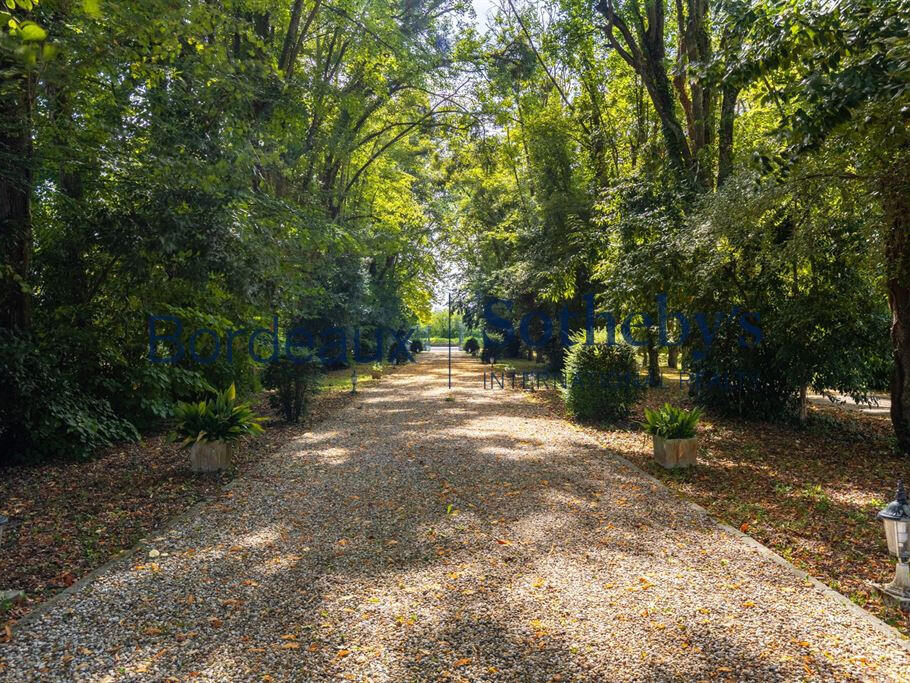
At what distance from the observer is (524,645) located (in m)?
2.83

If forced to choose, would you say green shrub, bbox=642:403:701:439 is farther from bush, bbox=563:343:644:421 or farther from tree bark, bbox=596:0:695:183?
tree bark, bbox=596:0:695:183

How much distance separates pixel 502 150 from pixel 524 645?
1570 centimetres

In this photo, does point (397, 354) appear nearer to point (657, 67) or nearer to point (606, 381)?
point (606, 381)

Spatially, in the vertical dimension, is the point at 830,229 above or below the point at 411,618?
above

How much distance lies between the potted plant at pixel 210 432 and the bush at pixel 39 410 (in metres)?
0.88

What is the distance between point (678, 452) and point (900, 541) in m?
3.33

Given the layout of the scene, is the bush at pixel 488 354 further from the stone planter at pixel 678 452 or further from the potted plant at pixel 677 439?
the stone planter at pixel 678 452

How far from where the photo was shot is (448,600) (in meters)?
3.31

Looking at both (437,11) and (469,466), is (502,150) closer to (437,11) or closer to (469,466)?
(437,11)

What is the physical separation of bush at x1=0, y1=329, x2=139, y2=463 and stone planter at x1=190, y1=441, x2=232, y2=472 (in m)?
1.09

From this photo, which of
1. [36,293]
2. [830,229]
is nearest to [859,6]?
[830,229]

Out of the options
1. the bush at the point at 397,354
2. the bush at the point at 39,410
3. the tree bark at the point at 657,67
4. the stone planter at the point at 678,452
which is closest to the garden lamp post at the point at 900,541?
the stone planter at the point at 678,452

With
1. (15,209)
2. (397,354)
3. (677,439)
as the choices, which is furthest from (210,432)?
(397,354)

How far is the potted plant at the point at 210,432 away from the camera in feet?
20.3
